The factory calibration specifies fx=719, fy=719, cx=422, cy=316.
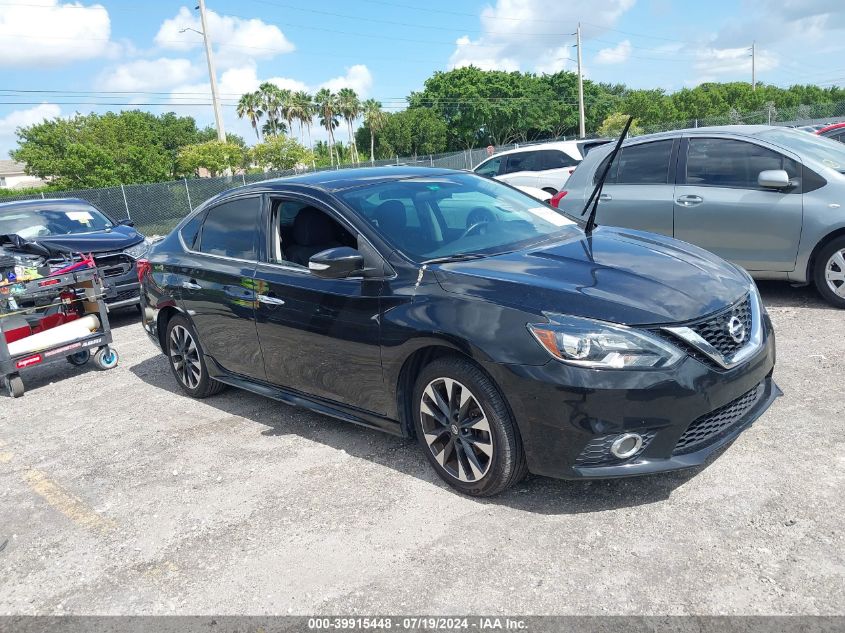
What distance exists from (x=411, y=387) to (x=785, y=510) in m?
1.88

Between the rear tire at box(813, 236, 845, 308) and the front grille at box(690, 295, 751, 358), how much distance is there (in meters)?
3.35

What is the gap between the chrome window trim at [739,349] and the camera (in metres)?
3.23

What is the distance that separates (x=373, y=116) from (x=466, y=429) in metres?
85.2

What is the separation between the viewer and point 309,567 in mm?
3246

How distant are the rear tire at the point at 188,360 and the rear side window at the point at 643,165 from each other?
4.45 meters

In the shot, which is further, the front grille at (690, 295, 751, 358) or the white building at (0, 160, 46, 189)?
the white building at (0, 160, 46, 189)

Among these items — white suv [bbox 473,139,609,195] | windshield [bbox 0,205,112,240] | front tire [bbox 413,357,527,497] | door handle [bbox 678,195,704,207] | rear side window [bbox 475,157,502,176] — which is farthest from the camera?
rear side window [bbox 475,157,502,176]

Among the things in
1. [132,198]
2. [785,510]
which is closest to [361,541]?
[785,510]

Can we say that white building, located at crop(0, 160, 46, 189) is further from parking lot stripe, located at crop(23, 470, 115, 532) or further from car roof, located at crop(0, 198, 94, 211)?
parking lot stripe, located at crop(23, 470, 115, 532)

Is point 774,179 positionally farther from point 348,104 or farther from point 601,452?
point 348,104

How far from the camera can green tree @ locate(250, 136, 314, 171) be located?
49.1m

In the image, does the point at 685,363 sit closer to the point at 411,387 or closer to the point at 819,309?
the point at 411,387

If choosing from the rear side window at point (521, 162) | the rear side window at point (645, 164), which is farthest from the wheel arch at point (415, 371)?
the rear side window at point (521, 162)

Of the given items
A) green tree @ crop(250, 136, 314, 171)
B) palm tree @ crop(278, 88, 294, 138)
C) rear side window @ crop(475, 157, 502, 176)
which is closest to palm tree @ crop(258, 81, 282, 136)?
palm tree @ crop(278, 88, 294, 138)
